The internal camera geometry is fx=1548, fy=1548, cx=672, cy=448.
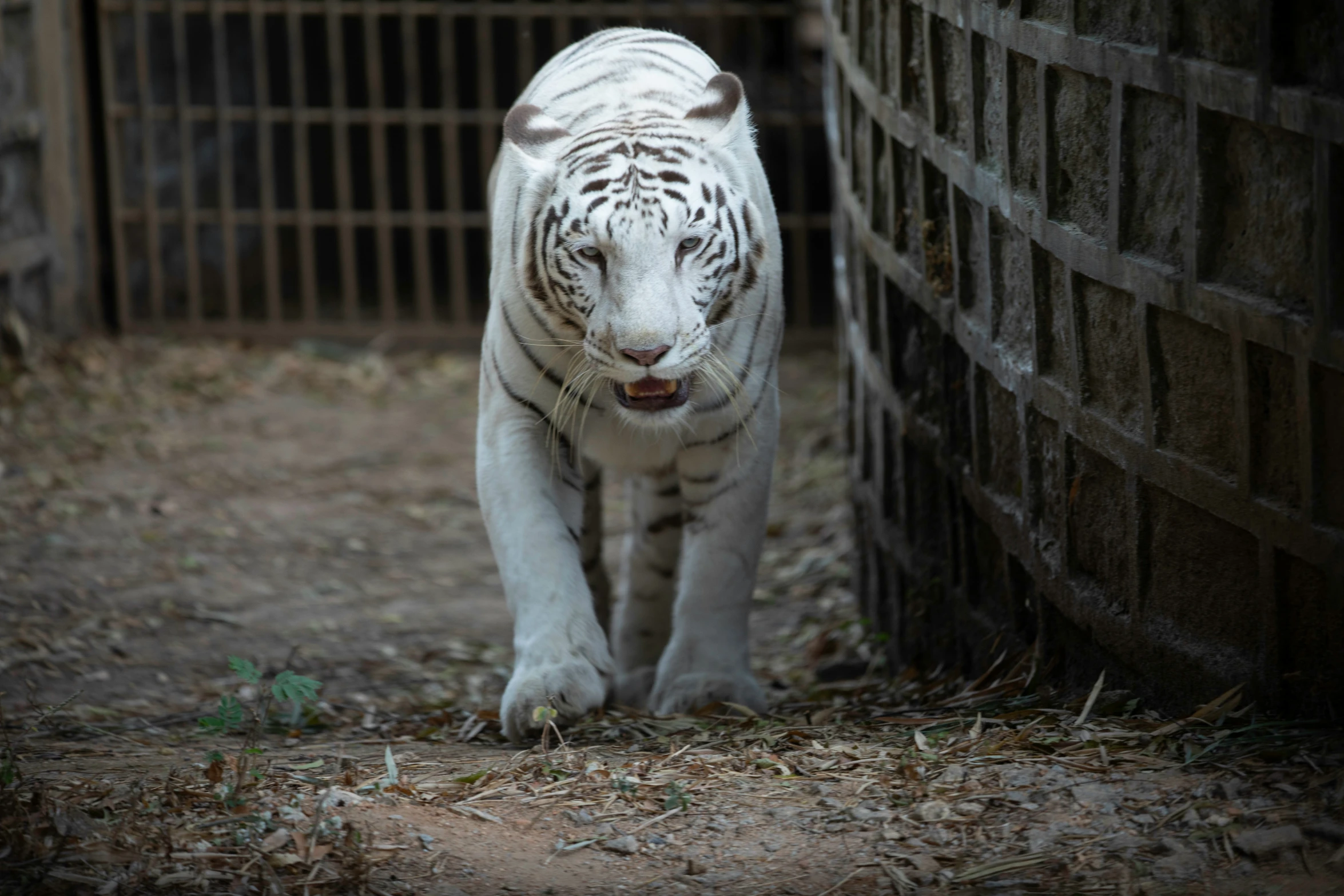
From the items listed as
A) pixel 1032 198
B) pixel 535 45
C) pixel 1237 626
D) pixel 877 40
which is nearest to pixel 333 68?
pixel 535 45

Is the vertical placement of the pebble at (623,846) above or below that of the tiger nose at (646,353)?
below

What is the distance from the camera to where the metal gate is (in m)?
6.95

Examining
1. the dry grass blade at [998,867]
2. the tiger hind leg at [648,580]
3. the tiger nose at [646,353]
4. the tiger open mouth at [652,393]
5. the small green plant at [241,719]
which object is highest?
the tiger nose at [646,353]

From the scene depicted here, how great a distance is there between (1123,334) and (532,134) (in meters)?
1.29

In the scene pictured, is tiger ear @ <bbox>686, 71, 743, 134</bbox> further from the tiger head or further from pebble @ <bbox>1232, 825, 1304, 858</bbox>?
pebble @ <bbox>1232, 825, 1304, 858</bbox>

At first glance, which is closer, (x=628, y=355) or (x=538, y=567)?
(x=628, y=355)

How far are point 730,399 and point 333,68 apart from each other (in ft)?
14.2

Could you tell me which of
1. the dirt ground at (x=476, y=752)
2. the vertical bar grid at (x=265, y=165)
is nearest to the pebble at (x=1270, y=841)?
the dirt ground at (x=476, y=752)

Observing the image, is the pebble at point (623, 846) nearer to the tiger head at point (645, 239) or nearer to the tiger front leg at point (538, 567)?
the tiger front leg at point (538, 567)

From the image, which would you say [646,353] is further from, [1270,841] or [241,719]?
[1270,841]

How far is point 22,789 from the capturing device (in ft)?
7.39

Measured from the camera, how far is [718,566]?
334 centimetres

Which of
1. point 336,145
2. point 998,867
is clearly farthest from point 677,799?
point 336,145

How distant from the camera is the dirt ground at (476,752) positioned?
6.82 feet
